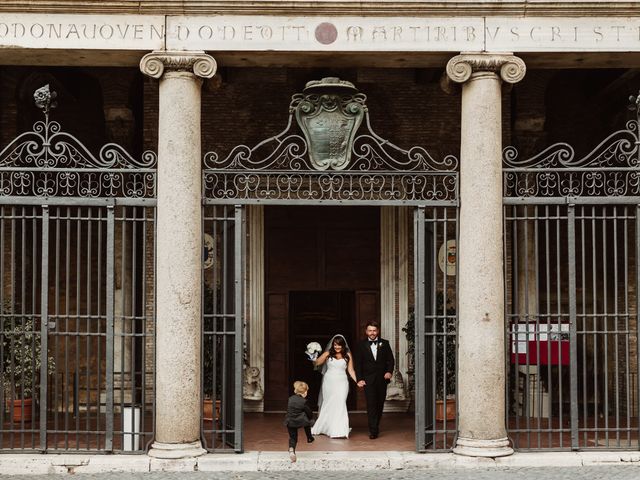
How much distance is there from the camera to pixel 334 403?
11.2 metres

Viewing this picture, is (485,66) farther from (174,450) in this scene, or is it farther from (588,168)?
(174,450)

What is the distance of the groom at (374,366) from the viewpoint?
1116cm

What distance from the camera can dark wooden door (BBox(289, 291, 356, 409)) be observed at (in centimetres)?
1381

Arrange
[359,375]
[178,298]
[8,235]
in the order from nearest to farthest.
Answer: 1. [178,298]
2. [359,375]
3. [8,235]

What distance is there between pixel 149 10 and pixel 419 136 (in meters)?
5.75

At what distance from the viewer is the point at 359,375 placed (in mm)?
11398

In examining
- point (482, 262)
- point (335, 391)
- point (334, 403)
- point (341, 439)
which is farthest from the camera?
point (335, 391)

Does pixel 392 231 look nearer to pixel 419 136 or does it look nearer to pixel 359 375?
pixel 419 136

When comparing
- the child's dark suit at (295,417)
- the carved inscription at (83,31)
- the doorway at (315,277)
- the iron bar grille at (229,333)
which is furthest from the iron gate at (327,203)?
the doorway at (315,277)

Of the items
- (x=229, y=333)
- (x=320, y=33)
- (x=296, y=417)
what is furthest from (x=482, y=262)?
(x=320, y=33)

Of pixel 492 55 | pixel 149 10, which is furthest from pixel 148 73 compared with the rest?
pixel 492 55

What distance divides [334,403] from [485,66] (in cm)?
486

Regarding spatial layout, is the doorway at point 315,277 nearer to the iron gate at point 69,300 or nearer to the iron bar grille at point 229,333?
the iron gate at point 69,300

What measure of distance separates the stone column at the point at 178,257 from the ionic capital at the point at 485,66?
266 centimetres
